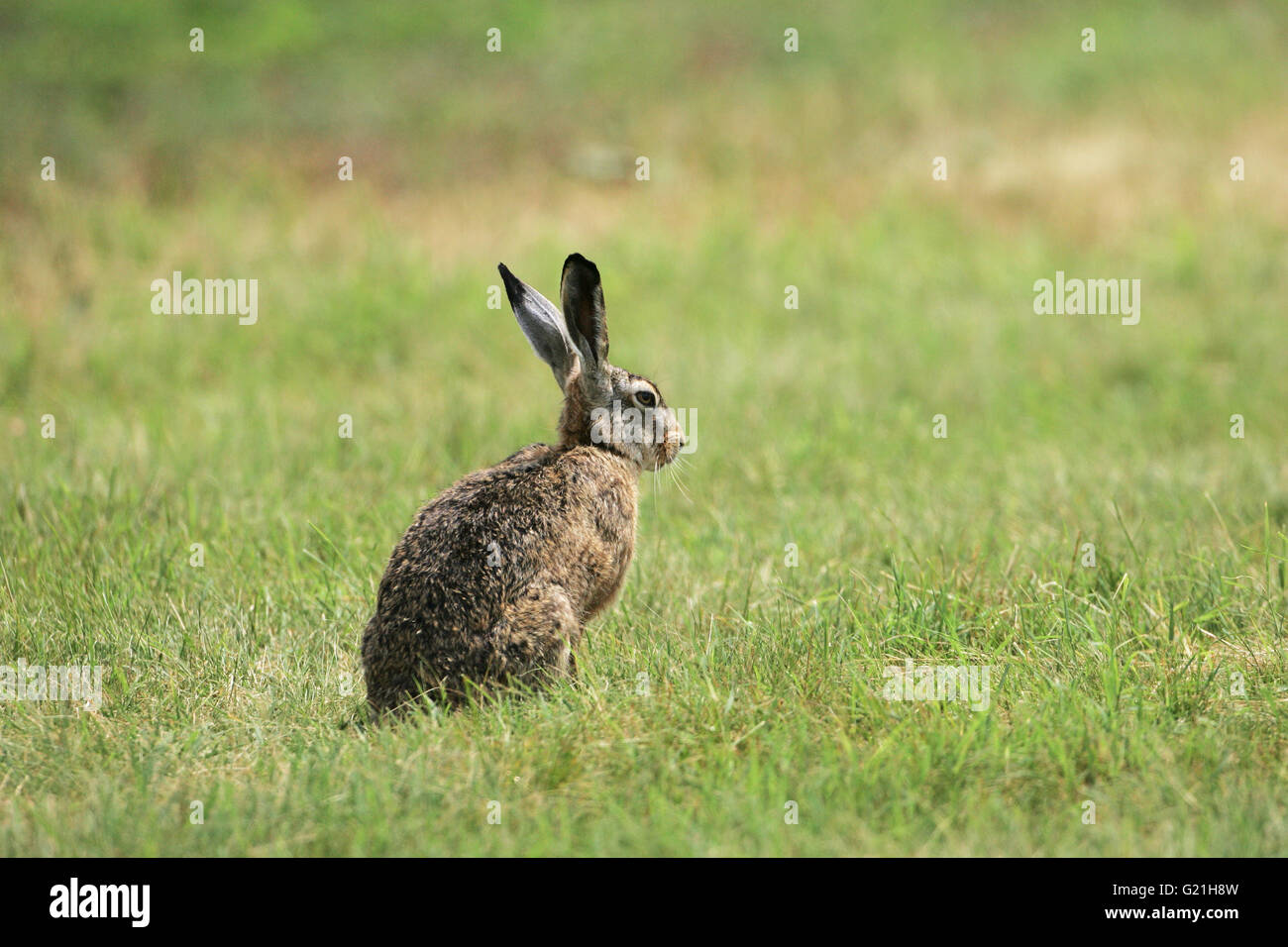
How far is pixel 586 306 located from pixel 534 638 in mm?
1550

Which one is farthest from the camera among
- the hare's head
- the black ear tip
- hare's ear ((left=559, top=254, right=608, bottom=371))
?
the hare's head

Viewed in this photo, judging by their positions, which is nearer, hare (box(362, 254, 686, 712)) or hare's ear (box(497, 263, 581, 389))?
hare (box(362, 254, 686, 712))

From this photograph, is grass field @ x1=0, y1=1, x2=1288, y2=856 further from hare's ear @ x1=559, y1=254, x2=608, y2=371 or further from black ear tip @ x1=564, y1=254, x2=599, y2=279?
black ear tip @ x1=564, y1=254, x2=599, y2=279

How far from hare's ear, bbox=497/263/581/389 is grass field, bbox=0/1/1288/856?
1170 millimetres

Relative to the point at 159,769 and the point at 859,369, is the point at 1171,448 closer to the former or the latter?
the point at 859,369

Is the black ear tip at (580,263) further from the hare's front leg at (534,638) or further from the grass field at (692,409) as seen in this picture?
the grass field at (692,409)

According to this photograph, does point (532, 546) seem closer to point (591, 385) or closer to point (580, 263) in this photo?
point (591, 385)

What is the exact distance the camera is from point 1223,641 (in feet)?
17.4

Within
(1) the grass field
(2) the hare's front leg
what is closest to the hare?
(2) the hare's front leg

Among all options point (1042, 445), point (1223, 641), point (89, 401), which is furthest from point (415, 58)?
point (1223, 641)

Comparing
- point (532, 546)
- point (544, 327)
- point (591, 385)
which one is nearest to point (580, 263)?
point (544, 327)

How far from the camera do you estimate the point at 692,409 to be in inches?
390

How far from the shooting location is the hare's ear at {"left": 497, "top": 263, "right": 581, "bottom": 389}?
5.85 m

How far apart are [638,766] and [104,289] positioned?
9.84 metres
